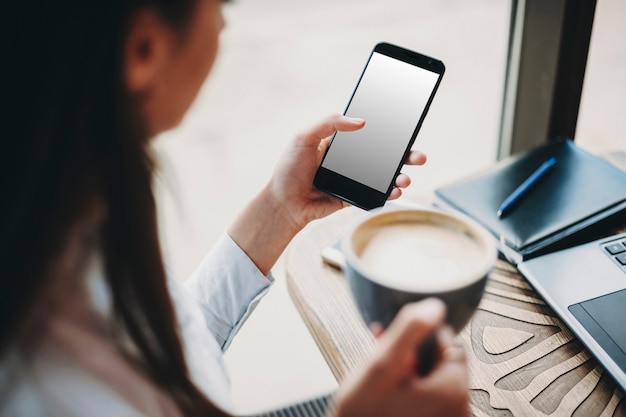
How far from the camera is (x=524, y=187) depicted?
2.55 ft

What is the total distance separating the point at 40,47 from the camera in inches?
13.3

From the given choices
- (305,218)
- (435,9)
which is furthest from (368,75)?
(435,9)

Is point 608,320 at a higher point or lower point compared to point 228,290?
higher

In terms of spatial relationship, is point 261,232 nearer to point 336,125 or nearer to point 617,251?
point 336,125

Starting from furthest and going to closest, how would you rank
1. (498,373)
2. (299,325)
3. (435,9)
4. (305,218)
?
(435,9) → (299,325) → (305,218) → (498,373)

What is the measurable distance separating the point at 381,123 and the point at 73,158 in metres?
0.46

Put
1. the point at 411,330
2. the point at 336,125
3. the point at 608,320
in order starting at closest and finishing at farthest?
the point at 411,330 < the point at 608,320 < the point at 336,125

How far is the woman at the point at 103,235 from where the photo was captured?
1.15 ft

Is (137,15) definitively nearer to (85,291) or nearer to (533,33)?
(85,291)

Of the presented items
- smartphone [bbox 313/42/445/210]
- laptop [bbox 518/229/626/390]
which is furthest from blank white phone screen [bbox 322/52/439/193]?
laptop [bbox 518/229/626/390]

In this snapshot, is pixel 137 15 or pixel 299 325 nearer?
pixel 137 15

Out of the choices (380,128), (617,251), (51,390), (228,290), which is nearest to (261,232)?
(228,290)

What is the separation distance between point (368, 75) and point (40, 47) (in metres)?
0.50

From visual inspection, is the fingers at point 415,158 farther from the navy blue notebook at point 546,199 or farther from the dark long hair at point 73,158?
the dark long hair at point 73,158
